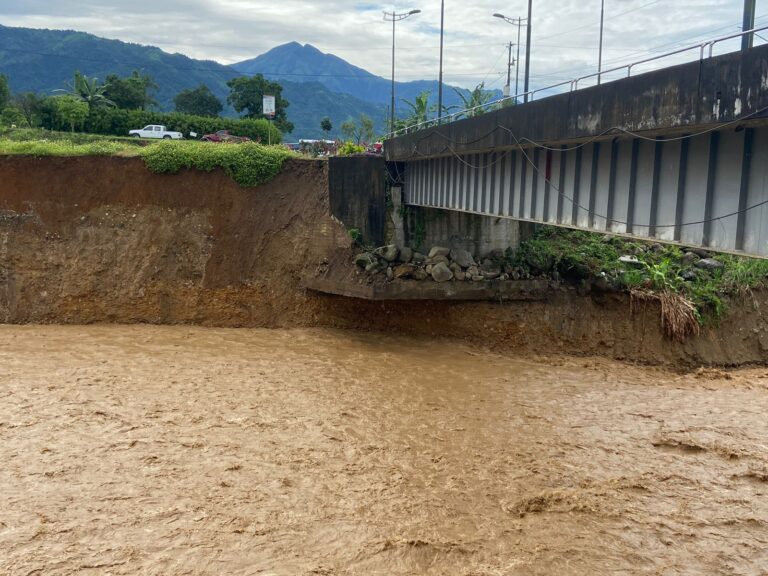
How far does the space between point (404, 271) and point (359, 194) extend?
3.62m

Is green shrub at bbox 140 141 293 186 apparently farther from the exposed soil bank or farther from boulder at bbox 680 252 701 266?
boulder at bbox 680 252 701 266

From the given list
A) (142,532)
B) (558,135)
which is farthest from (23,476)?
(558,135)

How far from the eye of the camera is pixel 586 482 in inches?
418

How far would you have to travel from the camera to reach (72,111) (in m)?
40.3

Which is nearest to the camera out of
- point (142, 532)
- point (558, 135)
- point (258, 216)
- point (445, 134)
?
point (142, 532)

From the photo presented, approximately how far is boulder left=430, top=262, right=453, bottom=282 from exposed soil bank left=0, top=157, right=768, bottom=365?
1049 mm

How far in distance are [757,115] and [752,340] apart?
49.2ft

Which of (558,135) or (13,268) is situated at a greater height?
(558,135)

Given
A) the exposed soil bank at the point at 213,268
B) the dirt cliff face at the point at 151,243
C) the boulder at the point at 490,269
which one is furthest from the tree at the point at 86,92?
the boulder at the point at 490,269

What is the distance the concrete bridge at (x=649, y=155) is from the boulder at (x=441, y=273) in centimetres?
403

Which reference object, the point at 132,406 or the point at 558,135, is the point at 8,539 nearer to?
the point at 132,406

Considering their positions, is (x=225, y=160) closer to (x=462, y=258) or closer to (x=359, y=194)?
(x=359, y=194)

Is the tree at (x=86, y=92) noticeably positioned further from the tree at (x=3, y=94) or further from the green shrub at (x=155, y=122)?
the tree at (x=3, y=94)

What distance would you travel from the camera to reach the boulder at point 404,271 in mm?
20016
